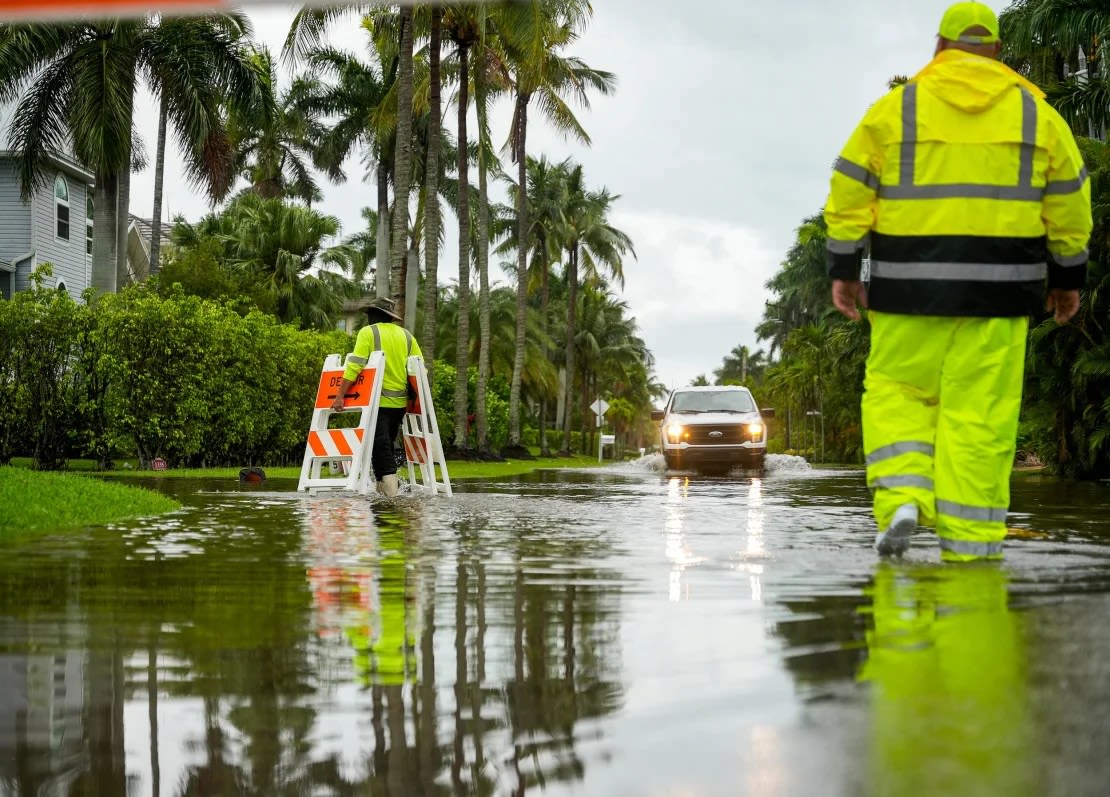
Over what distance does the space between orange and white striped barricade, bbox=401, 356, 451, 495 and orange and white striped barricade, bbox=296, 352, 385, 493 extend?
17.0 inches

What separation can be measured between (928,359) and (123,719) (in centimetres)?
409

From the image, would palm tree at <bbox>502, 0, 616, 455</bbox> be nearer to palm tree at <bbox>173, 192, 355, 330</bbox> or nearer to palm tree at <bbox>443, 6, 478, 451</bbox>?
palm tree at <bbox>443, 6, 478, 451</bbox>

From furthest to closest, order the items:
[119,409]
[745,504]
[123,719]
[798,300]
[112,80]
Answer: [798,300]
[112,80]
[119,409]
[745,504]
[123,719]

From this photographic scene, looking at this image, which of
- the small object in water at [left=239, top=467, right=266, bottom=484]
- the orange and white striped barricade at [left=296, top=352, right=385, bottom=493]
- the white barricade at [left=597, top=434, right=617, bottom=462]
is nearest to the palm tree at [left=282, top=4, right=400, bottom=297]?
the white barricade at [left=597, top=434, right=617, bottom=462]

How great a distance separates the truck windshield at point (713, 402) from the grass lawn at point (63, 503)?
14345 millimetres

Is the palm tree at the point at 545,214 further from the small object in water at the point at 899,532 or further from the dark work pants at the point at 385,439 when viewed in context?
the small object in water at the point at 899,532

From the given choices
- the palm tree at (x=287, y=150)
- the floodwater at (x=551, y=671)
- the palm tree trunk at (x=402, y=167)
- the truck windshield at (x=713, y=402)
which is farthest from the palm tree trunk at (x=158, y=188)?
the floodwater at (x=551, y=671)

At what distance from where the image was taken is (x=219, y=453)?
77.9 feet

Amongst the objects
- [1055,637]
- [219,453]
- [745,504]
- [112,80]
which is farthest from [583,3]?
[1055,637]

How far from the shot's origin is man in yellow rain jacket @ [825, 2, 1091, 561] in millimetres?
5883

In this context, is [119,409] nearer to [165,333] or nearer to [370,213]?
[165,333]

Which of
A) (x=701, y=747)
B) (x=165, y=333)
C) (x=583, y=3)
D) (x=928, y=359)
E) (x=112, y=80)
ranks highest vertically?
(x=583, y=3)

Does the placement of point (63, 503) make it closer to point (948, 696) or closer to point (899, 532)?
point (899, 532)

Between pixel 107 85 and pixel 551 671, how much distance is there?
30509 mm
